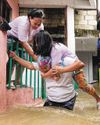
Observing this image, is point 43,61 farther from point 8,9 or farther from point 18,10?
point 18,10

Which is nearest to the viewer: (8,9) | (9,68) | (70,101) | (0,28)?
(70,101)

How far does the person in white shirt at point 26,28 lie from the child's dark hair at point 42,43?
3.11 ft

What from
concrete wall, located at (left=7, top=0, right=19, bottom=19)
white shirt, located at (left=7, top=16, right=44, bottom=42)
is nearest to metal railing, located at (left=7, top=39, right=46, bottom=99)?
white shirt, located at (left=7, top=16, right=44, bottom=42)

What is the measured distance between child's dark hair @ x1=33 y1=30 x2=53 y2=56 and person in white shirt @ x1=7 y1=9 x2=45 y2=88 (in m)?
0.95

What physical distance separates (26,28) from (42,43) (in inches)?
48.6

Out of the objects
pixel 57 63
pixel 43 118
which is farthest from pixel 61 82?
pixel 43 118

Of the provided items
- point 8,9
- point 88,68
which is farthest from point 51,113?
point 88,68

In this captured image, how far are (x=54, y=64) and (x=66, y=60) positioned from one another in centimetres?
14

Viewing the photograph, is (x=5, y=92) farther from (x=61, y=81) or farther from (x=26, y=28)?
(x=26, y=28)

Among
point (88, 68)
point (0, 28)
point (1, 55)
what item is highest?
point (0, 28)

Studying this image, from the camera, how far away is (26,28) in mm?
4883

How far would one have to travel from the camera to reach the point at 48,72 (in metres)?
3.80

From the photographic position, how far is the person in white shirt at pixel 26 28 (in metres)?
4.68

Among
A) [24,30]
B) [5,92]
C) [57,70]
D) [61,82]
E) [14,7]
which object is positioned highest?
[14,7]
